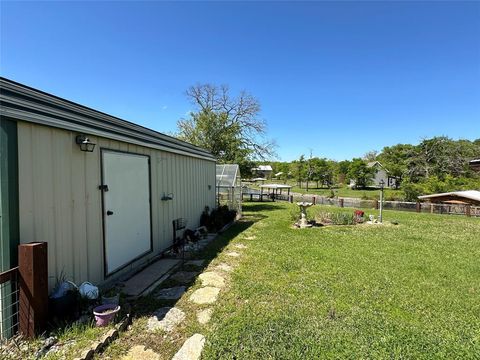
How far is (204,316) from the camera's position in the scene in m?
3.23

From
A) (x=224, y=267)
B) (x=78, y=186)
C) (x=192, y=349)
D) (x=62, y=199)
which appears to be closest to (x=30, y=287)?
(x=62, y=199)

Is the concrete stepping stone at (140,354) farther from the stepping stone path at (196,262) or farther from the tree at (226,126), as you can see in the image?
the tree at (226,126)

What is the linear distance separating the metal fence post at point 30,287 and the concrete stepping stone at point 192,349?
1.43 m

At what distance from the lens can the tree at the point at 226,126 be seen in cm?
1686

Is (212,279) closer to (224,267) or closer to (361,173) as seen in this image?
(224,267)

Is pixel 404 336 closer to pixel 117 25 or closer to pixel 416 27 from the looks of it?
pixel 117 25

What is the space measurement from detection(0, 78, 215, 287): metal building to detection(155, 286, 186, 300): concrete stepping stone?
90cm

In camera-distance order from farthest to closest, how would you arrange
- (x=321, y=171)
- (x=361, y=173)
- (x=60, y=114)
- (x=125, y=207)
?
1. (x=321, y=171)
2. (x=361, y=173)
3. (x=125, y=207)
4. (x=60, y=114)

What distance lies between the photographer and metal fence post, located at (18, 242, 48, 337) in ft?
8.11

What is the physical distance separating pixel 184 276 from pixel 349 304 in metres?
2.79

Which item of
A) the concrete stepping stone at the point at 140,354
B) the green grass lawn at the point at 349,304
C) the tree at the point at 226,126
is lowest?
the green grass lawn at the point at 349,304

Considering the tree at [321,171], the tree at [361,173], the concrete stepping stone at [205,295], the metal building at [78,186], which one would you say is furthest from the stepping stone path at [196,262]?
the tree at [361,173]

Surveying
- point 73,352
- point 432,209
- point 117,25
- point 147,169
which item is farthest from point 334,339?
point 432,209

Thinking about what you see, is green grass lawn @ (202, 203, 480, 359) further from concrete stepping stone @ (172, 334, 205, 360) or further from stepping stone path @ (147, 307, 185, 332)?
stepping stone path @ (147, 307, 185, 332)
